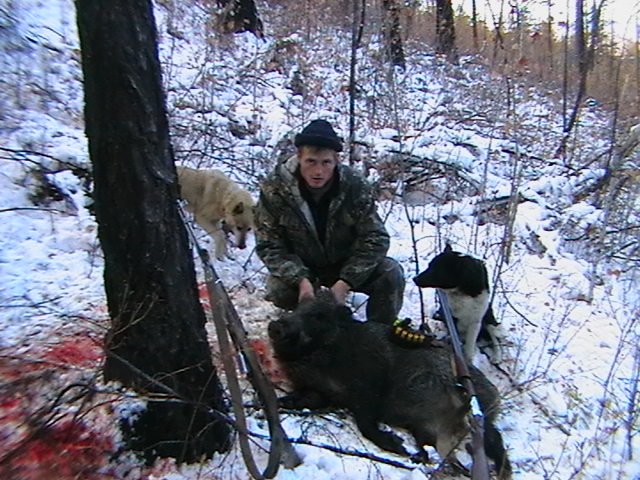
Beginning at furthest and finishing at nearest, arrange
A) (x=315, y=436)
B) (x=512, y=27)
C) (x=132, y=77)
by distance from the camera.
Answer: (x=512, y=27) → (x=315, y=436) → (x=132, y=77)

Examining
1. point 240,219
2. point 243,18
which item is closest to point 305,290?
point 240,219

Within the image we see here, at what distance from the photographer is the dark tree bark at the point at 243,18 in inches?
388

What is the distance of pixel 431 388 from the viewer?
3049 millimetres

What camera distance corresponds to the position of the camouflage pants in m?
3.85

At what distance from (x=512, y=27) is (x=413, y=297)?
2.80 m

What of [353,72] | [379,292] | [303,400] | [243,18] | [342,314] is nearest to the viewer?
[303,400]

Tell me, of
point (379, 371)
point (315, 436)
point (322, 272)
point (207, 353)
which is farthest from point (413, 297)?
point (207, 353)

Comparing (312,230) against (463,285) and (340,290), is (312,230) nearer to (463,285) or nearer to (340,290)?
(340,290)

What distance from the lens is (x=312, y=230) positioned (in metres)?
3.73

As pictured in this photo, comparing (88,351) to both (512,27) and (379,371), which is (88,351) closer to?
(379,371)

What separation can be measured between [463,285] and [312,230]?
3.61 feet

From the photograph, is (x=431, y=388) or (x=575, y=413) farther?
(x=575, y=413)

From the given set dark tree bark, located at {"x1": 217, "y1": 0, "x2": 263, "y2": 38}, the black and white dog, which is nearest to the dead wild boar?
the black and white dog

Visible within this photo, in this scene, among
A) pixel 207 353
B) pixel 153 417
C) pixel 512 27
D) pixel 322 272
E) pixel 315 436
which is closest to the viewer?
pixel 153 417
